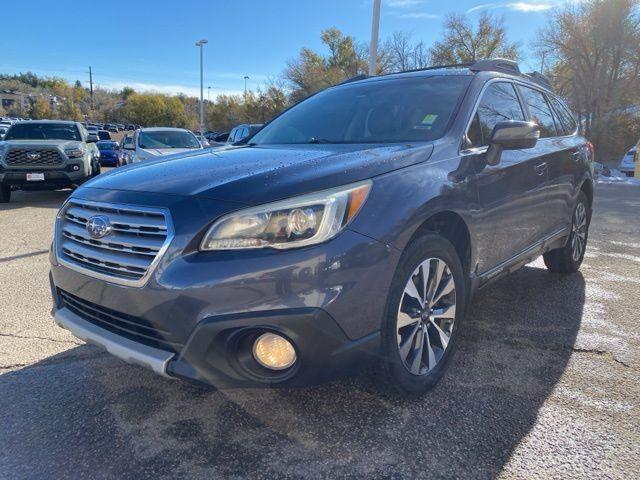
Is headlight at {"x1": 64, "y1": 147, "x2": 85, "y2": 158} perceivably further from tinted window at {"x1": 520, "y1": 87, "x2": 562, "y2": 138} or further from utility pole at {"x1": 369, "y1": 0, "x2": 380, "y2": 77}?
tinted window at {"x1": 520, "y1": 87, "x2": 562, "y2": 138}

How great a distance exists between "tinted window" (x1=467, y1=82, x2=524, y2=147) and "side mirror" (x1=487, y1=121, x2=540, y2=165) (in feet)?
0.33

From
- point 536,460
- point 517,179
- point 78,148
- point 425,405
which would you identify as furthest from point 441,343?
point 78,148

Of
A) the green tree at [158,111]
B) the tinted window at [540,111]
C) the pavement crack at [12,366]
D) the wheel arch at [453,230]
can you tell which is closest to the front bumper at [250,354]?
the wheel arch at [453,230]

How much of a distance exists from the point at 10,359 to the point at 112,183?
Result: 1501mm

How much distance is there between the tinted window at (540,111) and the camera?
157 inches

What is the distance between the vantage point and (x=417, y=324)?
252cm

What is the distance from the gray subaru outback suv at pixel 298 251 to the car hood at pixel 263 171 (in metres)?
0.01

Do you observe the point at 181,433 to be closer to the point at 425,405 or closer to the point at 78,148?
the point at 425,405

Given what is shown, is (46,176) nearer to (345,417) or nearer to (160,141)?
(160,141)

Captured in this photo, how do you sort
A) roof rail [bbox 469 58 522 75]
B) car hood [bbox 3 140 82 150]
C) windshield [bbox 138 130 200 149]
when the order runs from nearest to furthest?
roof rail [bbox 469 58 522 75] < car hood [bbox 3 140 82 150] < windshield [bbox 138 130 200 149]

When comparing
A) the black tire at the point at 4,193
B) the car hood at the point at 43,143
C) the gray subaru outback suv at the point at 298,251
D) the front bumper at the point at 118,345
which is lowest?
the black tire at the point at 4,193

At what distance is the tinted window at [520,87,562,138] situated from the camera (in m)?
3.99

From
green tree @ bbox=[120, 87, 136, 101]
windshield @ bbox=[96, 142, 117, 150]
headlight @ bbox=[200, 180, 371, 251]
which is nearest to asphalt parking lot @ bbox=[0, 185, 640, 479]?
headlight @ bbox=[200, 180, 371, 251]

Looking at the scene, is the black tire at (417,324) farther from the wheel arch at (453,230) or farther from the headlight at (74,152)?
the headlight at (74,152)
